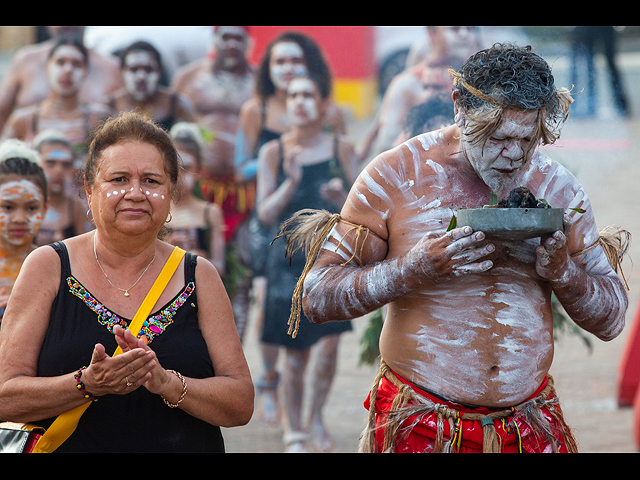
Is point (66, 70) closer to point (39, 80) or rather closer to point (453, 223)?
point (39, 80)

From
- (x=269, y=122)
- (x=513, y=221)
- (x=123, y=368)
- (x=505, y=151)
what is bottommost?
(x=123, y=368)

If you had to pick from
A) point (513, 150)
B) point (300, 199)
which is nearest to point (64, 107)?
point (300, 199)

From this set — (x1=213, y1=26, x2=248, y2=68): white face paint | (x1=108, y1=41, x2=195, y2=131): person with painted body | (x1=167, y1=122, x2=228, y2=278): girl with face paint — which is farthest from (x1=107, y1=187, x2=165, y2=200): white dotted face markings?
(x1=213, y1=26, x2=248, y2=68): white face paint

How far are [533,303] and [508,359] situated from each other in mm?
193

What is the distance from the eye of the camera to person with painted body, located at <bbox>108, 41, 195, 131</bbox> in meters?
6.34

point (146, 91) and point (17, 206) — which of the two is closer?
point (17, 206)

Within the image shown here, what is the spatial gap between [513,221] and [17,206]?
2.20m

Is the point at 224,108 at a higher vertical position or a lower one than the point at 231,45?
lower

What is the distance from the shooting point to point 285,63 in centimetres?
583

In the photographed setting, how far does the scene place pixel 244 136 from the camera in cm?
604

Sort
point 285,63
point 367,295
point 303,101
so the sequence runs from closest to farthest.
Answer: point 367,295 → point 303,101 → point 285,63

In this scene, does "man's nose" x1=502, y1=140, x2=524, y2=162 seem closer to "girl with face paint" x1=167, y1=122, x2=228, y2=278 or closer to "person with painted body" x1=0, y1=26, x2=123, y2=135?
"girl with face paint" x1=167, y1=122, x2=228, y2=278

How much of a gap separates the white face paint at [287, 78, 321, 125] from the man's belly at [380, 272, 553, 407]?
327 cm

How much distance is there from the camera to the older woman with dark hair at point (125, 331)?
2.09m
